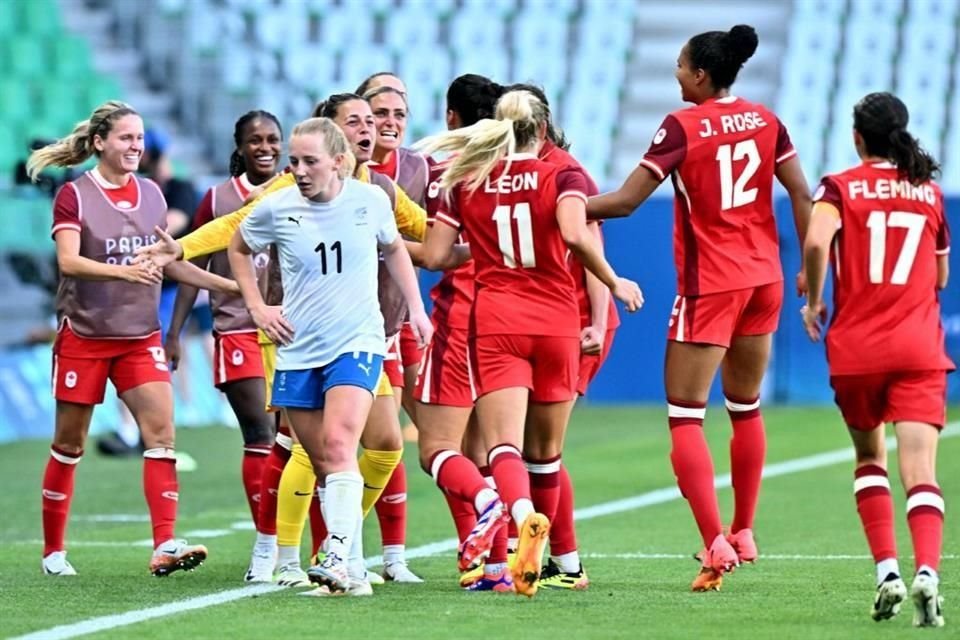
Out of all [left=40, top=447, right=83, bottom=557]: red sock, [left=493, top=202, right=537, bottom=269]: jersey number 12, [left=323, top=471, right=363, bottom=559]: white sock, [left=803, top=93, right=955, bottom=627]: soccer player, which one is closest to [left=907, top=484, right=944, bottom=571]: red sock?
[left=803, top=93, right=955, bottom=627]: soccer player

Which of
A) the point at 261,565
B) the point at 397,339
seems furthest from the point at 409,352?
the point at 261,565

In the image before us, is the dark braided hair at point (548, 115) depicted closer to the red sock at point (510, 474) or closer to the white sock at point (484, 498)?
the red sock at point (510, 474)

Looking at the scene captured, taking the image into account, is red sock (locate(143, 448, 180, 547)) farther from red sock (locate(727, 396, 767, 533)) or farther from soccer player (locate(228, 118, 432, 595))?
red sock (locate(727, 396, 767, 533))

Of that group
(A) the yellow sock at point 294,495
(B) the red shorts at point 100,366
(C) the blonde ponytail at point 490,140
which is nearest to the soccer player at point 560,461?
(C) the blonde ponytail at point 490,140

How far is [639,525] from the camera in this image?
35.1 feet

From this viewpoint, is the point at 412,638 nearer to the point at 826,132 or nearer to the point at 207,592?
the point at 207,592

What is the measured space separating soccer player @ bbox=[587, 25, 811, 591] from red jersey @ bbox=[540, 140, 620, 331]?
18 cm

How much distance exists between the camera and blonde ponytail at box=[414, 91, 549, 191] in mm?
7273

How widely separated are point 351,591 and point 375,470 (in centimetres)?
66

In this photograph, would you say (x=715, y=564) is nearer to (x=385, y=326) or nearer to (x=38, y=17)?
(x=385, y=326)

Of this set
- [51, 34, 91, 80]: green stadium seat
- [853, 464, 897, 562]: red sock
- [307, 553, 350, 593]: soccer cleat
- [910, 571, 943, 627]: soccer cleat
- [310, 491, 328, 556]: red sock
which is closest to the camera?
[910, 571, 943, 627]: soccer cleat

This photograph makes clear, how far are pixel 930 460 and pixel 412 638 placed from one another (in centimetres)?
183

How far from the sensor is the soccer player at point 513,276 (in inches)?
285

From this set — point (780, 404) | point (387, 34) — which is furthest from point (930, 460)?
point (387, 34)
